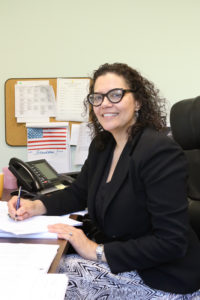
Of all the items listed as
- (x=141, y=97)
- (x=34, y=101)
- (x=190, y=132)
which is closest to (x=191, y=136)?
(x=190, y=132)

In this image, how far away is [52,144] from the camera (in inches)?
78.8

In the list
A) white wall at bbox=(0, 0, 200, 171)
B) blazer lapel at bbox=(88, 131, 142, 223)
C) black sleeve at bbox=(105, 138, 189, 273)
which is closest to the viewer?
black sleeve at bbox=(105, 138, 189, 273)

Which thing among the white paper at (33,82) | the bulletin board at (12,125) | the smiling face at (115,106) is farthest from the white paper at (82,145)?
the smiling face at (115,106)

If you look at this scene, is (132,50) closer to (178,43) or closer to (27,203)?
(178,43)

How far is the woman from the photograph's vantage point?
88cm

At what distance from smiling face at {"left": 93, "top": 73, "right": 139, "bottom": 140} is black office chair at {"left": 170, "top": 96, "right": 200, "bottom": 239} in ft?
0.81

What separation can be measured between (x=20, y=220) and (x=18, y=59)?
4.35 feet

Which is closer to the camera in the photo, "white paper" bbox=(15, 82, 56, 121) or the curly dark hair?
the curly dark hair

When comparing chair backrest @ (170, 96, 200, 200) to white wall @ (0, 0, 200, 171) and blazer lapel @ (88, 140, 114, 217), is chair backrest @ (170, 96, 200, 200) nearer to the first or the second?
blazer lapel @ (88, 140, 114, 217)

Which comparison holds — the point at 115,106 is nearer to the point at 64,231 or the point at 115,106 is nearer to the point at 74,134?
the point at 64,231

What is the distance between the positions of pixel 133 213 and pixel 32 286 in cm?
46

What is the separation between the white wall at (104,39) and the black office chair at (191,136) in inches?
26.4

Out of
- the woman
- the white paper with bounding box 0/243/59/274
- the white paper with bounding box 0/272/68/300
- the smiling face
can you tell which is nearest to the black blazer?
the woman

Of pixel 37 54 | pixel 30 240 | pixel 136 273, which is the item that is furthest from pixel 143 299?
pixel 37 54
